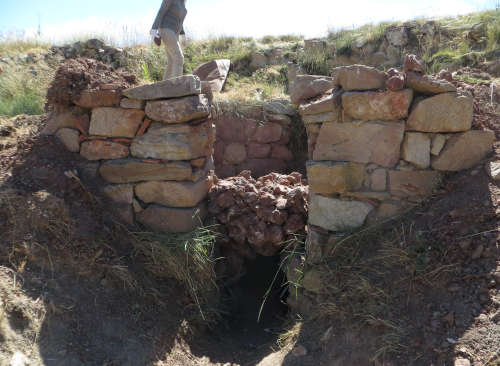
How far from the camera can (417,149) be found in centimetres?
304

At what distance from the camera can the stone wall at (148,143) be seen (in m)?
3.53

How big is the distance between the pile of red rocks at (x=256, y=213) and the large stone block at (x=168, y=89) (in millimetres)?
1050

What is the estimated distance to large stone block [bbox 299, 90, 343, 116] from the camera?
311 cm

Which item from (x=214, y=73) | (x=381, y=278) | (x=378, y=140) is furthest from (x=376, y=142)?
(x=214, y=73)

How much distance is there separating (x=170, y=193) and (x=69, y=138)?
104cm

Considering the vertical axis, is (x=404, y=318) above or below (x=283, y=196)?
below

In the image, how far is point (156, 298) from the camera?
345 centimetres

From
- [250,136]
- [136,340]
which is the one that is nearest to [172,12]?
[250,136]

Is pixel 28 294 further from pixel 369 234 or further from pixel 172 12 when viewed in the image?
pixel 172 12

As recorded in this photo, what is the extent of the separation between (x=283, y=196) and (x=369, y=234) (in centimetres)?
103

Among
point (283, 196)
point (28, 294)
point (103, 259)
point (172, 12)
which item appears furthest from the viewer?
point (172, 12)

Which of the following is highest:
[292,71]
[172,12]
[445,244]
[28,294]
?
[172,12]

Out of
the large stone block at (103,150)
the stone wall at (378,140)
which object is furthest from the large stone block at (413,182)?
the large stone block at (103,150)

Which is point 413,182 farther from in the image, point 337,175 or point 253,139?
point 253,139
